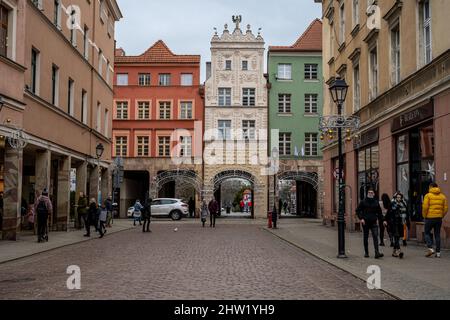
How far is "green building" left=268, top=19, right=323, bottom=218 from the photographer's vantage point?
167 feet

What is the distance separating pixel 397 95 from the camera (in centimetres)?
2128

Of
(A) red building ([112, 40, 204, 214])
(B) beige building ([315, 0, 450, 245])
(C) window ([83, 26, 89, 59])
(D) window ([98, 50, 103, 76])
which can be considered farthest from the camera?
(A) red building ([112, 40, 204, 214])

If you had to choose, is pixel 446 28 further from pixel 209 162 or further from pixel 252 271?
pixel 209 162

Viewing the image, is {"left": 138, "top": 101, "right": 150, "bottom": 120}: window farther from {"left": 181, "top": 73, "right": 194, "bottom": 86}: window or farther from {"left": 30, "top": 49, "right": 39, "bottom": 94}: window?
{"left": 30, "top": 49, "right": 39, "bottom": 94}: window

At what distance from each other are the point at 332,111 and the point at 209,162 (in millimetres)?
19427

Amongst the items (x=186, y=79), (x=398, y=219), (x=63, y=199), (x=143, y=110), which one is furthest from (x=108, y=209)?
(x=186, y=79)

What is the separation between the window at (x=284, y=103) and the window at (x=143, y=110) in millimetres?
11889

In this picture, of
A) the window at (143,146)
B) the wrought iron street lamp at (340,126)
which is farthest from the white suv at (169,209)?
the wrought iron street lamp at (340,126)

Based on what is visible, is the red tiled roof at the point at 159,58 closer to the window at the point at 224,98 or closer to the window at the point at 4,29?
the window at the point at 224,98

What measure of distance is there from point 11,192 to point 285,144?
34.1 meters

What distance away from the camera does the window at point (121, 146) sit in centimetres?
5256

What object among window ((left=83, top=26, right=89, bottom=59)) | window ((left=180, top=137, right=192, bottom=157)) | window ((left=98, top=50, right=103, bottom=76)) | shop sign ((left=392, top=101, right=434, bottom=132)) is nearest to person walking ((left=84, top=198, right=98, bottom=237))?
window ((left=83, top=26, right=89, bottom=59))

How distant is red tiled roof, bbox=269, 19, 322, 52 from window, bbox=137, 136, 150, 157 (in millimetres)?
13930
